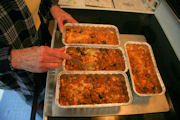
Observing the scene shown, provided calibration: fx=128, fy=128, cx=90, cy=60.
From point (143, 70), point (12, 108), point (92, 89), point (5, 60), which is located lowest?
point (12, 108)

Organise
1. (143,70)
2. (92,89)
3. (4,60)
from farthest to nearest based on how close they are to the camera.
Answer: (143,70) → (92,89) → (4,60)

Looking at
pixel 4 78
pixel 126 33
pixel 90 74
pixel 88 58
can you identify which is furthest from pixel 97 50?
pixel 4 78

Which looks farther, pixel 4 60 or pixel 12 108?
pixel 12 108

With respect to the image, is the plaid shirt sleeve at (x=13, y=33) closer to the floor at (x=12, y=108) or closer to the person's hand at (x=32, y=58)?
the person's hand at (x=32, y=58)

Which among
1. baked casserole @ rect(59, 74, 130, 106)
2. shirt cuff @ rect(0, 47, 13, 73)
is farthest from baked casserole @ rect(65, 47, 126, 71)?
shirt cuff @ rect(0, 47, 13, 73)

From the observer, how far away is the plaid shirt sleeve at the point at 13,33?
25.1 inches

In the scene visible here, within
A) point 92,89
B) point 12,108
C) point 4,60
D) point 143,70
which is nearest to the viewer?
point 4,60

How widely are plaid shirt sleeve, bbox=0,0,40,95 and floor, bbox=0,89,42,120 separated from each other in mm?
838

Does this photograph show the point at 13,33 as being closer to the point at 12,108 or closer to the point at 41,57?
the point at 41,57

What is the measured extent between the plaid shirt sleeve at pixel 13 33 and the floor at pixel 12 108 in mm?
838

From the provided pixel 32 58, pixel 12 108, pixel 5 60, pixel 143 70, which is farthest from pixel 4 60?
pixel 12 108

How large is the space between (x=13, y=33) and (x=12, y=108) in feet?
4.25

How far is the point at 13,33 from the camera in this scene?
27.6 inches

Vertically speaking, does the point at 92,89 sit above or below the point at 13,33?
below
